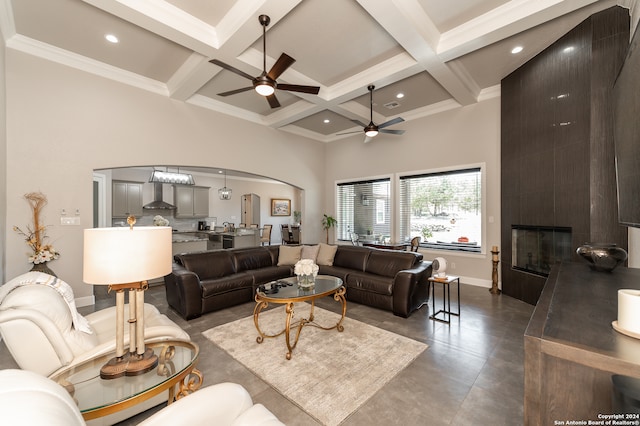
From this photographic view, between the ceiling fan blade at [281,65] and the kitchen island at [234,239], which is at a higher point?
the ceiling fan blade at [281,65]

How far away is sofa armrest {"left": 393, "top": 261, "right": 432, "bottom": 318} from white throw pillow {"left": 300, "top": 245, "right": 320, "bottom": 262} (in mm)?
1796

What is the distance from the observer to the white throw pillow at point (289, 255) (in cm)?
511

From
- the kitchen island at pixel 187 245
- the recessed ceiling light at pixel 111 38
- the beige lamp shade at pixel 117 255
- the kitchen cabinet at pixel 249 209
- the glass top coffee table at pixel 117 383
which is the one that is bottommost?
the glass top coffee table at pixel 117 383

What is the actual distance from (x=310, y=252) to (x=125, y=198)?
631 cm

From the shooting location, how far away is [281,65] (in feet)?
10.00

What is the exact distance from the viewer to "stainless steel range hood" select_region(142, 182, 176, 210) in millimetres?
8534

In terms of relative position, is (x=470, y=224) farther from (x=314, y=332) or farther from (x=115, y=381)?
(x=115, y=381)

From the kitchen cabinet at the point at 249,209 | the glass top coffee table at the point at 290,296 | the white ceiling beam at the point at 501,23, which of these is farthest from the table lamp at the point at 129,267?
the kitchen cabinet at the point at 249,209

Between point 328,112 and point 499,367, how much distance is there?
5292mm

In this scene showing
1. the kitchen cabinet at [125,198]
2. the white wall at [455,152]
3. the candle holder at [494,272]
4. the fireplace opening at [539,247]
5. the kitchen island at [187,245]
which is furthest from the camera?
the kitchen cabinet at [125,198]

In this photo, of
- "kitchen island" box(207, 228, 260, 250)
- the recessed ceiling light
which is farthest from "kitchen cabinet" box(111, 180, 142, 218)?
the recessed ceiling light

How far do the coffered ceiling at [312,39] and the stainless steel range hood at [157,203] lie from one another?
15.5ft

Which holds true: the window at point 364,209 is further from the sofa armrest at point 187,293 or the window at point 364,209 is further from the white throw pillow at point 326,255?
the sofa armrest at point 187,293

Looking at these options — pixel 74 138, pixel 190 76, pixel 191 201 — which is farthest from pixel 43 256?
pixel 191 201
